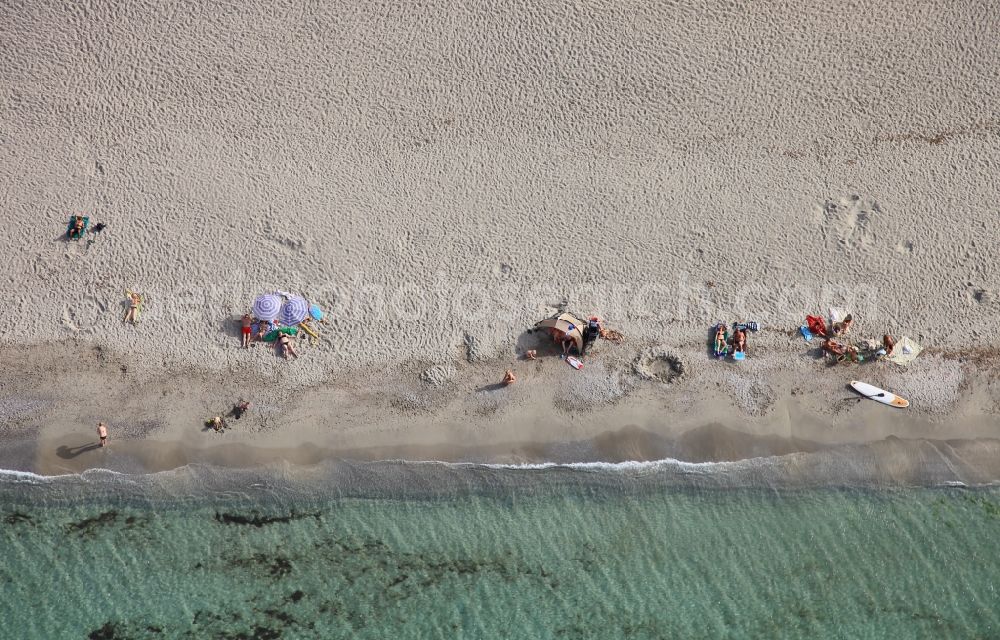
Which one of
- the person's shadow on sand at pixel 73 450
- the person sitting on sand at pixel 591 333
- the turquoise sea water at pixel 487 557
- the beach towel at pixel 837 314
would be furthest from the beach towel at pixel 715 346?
the person's shadow on sand at pixel 73 450

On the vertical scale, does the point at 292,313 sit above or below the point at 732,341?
above

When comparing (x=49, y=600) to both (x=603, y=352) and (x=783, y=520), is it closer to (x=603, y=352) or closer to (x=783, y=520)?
(x=603, y=352)

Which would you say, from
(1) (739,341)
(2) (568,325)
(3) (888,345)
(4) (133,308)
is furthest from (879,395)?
(4) (133,308)

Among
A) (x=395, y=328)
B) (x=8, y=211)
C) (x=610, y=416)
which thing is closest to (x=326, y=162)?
(x=395, y=328)

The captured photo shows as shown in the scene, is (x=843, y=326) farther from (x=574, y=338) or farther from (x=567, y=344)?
(x=567, y=344)

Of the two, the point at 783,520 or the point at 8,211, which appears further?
the point at 8,211

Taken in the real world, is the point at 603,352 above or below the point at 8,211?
below
